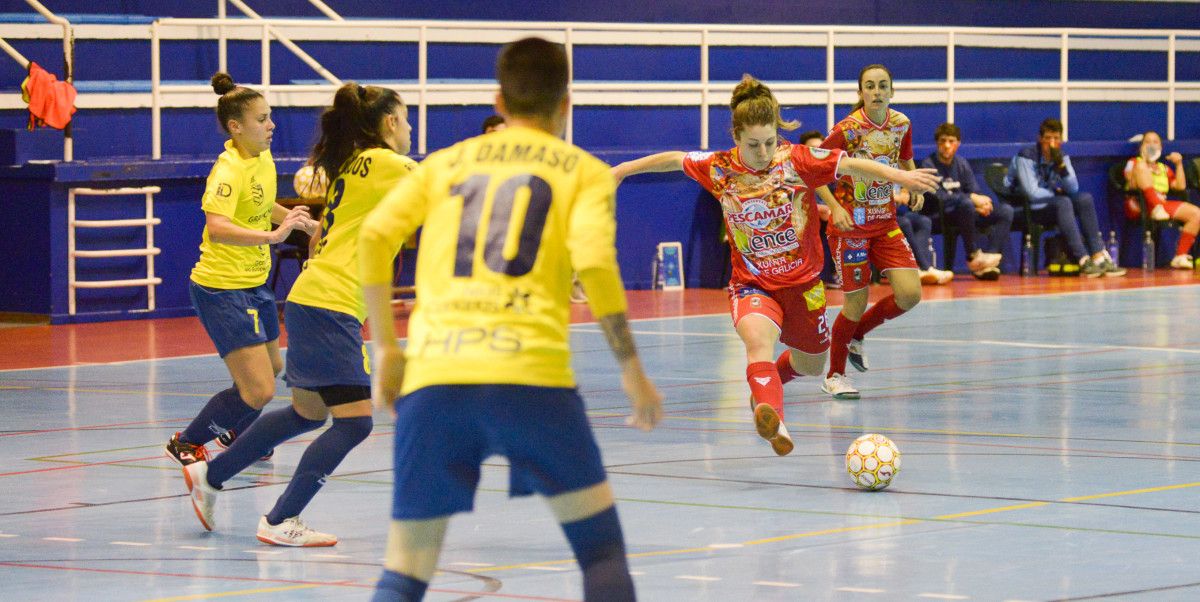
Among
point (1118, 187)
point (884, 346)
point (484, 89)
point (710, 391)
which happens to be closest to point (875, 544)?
point (710, 391)

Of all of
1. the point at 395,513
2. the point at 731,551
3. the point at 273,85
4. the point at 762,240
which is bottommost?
the point at 731,551

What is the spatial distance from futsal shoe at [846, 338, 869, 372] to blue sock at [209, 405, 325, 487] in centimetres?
600

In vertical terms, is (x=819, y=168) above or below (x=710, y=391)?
above

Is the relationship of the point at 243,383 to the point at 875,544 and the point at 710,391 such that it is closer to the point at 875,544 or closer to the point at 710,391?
the point at 875,544

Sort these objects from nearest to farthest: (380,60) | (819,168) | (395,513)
Result: (395,513)
(819,168)
(380,60)

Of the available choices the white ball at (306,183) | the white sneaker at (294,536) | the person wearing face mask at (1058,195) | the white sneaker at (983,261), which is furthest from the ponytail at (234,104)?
the person wearing face mask at (1058,195)

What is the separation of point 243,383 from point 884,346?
782 cm

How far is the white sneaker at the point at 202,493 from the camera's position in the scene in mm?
7727

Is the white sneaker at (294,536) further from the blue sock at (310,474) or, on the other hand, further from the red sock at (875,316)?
the red sock at (875,316)

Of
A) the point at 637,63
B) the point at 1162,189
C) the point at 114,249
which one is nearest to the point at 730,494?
the point at 114,249

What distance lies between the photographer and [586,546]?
4.71m

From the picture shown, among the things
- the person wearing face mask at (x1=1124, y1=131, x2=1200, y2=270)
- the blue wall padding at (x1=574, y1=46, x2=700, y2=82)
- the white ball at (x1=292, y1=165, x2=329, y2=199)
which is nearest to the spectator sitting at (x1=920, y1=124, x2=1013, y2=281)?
the person wearing face mask at (x1=1124, y1=131, x2=1200, y2=270)

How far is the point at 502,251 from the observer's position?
463cm

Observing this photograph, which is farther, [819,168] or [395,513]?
[819,168]
